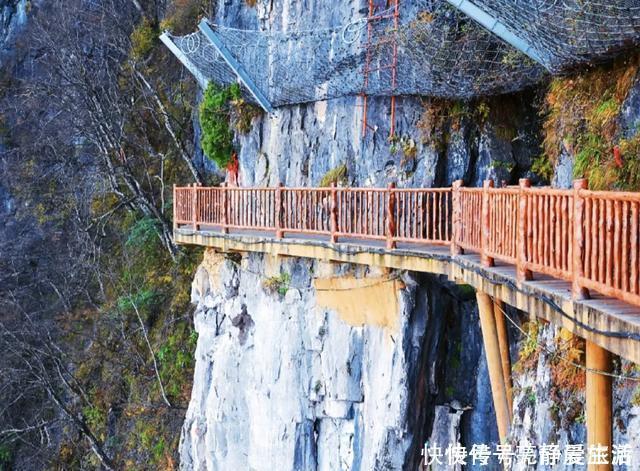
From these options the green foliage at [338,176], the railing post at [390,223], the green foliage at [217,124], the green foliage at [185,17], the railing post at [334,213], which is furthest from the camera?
the green foliage at [185,17]

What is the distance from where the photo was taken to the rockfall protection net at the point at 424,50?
762cm

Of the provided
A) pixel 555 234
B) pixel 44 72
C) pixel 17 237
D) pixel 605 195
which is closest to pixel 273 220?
pixel 555 234

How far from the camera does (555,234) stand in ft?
17.2

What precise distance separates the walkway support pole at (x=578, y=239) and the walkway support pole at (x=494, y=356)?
94.4 inches

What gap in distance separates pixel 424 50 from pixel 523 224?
526cm

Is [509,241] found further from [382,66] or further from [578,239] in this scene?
[382,66]

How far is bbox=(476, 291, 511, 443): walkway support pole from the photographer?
295 inches

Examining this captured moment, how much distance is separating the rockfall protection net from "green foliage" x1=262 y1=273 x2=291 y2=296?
3.22 metres

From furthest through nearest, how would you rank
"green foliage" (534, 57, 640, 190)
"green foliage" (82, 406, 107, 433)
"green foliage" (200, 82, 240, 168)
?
"green foliage" (82, 406, 107, 433) < "green foliage" (200, 82, 240, 168) < "green foliage" (534, 57, 640, 190)

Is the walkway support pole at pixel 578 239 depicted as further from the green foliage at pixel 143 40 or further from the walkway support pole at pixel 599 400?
the green foliage at pixel 143 40

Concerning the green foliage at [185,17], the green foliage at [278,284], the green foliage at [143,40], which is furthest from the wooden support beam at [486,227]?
the green foliage at [143,40]

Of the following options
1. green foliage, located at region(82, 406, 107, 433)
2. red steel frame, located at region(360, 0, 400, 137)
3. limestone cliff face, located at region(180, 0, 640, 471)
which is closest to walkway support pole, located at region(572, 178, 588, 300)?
limestone cliff face, located at region(180, 0, 640, 471)

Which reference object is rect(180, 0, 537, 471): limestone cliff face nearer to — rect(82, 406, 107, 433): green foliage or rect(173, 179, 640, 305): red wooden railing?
rect(173, 179, 640, 305): red wooden railing

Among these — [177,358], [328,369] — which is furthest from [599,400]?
[177,358]
